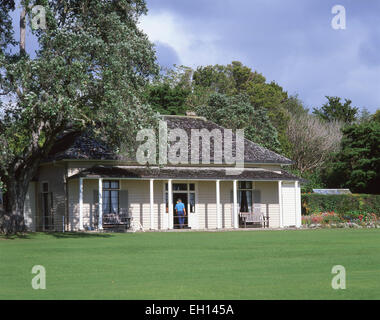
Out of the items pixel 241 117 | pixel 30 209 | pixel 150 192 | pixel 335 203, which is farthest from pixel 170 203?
pixel 241 117

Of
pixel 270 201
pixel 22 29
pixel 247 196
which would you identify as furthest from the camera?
pixel 270 201

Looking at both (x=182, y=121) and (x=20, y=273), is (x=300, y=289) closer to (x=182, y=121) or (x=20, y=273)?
(x=20, y=273)

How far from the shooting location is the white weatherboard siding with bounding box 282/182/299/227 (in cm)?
3788

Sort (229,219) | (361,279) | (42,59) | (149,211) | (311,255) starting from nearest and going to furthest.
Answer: (361,279) < (311,255) < (42,59) < (149,211) < (229,219)

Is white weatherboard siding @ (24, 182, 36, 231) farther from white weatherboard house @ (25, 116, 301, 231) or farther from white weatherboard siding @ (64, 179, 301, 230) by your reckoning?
white weatherboard siding @ (64, 179, 301, 230)

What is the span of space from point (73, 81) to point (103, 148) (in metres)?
11.2

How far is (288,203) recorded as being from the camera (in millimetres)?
38594

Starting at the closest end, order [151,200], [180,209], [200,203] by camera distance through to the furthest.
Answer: [151,200]
[180,209]
[200,203]

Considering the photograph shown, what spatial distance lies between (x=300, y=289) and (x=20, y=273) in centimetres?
550

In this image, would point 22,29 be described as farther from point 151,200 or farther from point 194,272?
point 194,272

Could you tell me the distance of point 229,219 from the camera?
121ft

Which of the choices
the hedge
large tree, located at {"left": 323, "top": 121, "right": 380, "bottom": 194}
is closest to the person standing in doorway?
the hedge

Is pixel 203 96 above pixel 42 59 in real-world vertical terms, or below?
above
